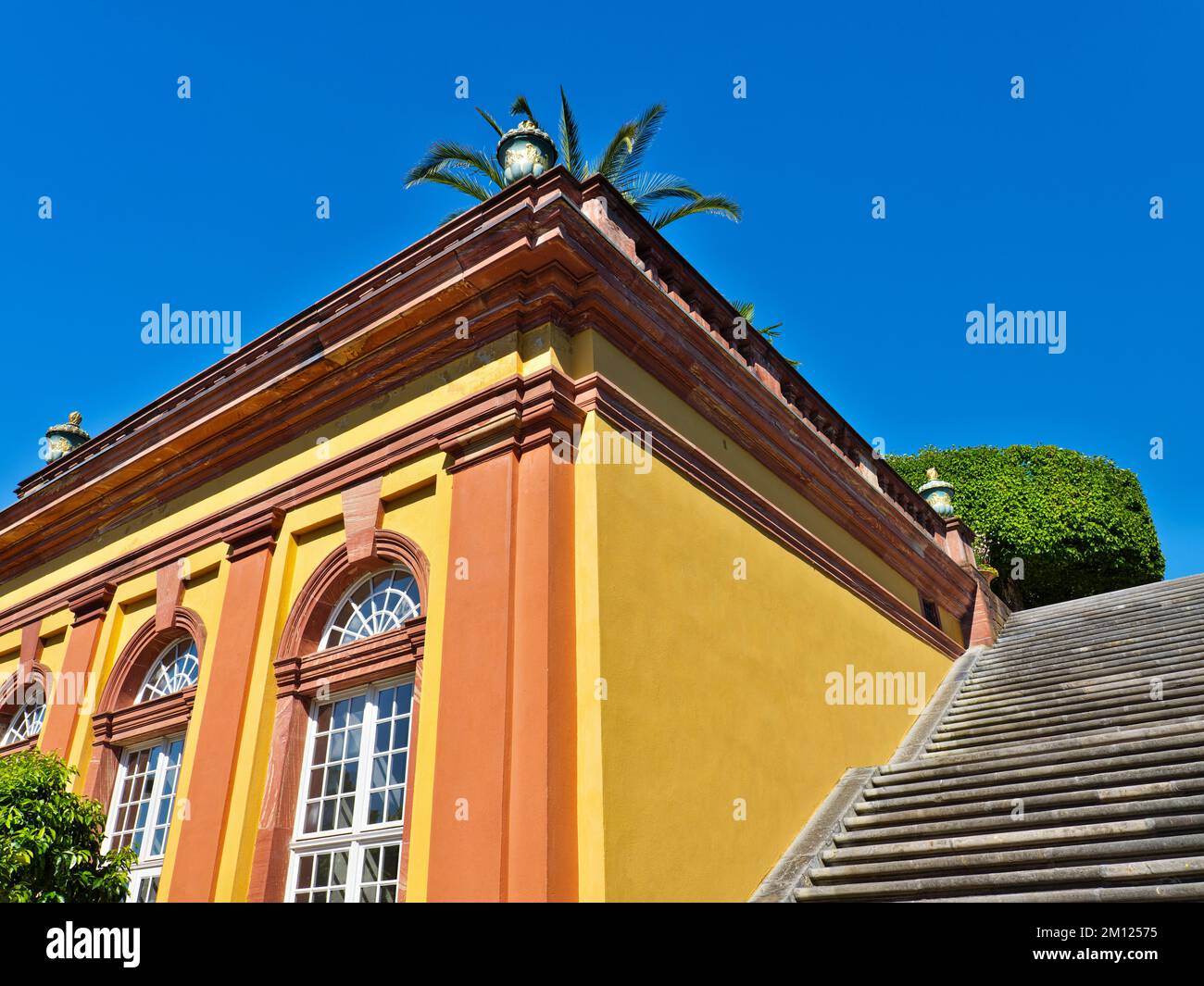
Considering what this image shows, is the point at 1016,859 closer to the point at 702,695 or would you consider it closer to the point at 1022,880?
the point at 1022,880

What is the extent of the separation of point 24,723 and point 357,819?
620 centimetres

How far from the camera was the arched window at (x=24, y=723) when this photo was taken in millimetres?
10648

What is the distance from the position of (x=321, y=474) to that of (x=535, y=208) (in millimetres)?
3057

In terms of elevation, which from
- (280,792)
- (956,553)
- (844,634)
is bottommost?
(280,792)

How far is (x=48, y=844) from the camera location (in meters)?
6.21

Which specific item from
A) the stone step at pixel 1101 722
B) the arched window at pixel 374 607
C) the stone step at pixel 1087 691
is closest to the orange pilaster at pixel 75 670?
the arched window at pixel 374 607

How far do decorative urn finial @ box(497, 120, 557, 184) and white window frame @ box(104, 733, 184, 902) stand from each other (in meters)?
5.92

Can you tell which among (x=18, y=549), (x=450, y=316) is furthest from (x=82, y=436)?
(x=450, y=316)

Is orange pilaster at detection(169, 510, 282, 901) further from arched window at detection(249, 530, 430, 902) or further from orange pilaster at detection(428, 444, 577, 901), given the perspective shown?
orange pilaster at detection(428, 444, 577, 901)

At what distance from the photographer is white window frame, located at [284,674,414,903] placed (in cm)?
677

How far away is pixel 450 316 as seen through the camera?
789 centimetres

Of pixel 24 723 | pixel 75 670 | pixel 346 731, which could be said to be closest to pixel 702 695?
pixel 346 731
